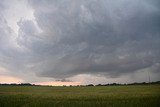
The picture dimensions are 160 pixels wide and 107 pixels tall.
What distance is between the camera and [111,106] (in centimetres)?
1845

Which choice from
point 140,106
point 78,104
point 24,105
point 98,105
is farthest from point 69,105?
point 140,106

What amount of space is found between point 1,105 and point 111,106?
9.92 m

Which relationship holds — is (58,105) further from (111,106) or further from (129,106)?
(129,106)

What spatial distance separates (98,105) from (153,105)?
15.2 ft

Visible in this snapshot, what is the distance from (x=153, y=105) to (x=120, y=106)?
2.76 m

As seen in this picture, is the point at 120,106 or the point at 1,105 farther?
the point at 1,105

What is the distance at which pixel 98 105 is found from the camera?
19.3 metres

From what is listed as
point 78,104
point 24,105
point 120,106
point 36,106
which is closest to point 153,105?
point 120,106

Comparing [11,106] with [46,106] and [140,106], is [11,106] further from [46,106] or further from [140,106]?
[140,106]

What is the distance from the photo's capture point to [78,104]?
64.7 feet

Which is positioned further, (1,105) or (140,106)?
(1,105)

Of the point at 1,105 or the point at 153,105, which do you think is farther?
the point at 1,105

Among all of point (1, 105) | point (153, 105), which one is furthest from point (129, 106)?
point (1, 105)

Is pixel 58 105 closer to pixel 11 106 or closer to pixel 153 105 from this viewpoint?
pixel 11 106
